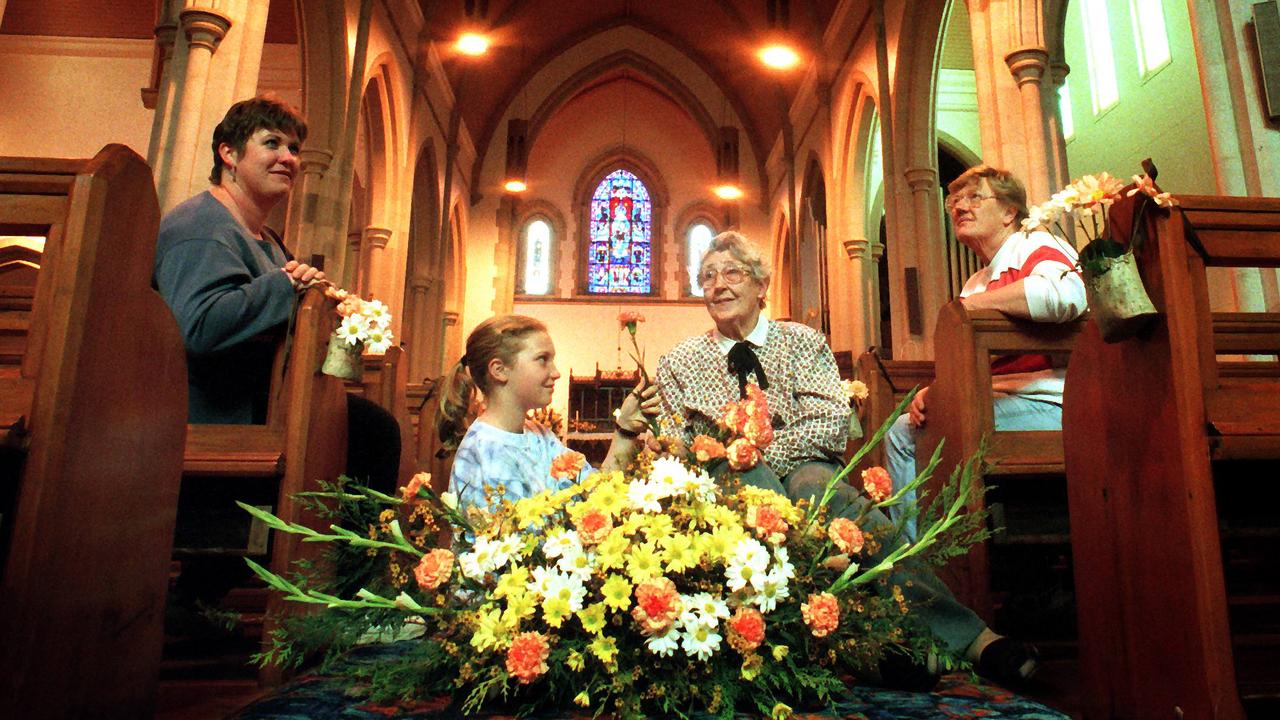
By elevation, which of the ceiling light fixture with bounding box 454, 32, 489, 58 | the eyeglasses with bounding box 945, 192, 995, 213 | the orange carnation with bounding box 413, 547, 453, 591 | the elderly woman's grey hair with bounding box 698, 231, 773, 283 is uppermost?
the ceiling light fixture with bounding box 454, 32, 489, 58

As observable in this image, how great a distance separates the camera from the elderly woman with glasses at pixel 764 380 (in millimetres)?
2072

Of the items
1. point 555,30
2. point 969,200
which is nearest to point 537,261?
point 555,30

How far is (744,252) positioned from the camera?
2357mm

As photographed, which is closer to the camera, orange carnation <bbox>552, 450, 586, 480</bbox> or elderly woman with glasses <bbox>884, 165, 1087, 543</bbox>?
orange carnation <bbox>552, 450, 586, 480</bbox>

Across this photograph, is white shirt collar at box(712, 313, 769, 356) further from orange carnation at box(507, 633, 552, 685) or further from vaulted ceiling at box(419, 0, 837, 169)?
vaulted ceiling at box(419, 0, 837, 169)

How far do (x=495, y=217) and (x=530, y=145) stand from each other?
1414 mm

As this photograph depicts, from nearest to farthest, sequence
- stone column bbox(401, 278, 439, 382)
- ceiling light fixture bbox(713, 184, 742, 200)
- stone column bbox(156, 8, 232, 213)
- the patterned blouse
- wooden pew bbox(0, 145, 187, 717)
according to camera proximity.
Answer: wooden pew bbox(0, 145, 187, 717), the patterned blouse, stone column bbox(156, 8, 232, 213), stone column bbox(401, 278, 439, 382), ceiling light fixture bbox(713, 184, 742, 200)

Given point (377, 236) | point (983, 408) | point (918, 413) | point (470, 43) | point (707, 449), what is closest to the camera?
point (707, 449)

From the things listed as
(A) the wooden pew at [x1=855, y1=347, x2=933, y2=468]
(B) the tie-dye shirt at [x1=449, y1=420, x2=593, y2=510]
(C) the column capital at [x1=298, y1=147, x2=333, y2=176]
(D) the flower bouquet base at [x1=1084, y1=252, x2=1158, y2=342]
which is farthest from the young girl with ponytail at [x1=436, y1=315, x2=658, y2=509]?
(C) the column capital at [x1=298, y1=147, x2=333, y2=176]

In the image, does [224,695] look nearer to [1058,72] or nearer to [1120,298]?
[1120,298]

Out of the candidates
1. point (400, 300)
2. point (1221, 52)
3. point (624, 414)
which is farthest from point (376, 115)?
point (624, 414)

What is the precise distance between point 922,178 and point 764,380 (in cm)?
649

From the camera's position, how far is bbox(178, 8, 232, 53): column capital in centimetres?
518

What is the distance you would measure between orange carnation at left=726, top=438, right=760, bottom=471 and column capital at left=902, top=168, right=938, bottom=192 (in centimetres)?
724
